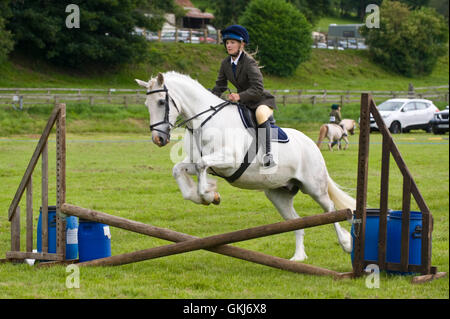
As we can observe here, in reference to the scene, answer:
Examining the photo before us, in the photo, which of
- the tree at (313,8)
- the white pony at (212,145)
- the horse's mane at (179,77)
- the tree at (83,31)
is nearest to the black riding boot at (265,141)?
the white pony at (212,145)

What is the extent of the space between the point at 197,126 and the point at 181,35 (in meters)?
48.3

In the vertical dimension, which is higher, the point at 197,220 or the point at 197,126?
the point at 197,126

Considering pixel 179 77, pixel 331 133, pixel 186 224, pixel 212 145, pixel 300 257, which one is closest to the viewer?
pixel 212 145

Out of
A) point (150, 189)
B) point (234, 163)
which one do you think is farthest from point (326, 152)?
point (234, 163)

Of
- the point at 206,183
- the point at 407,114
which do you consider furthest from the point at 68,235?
the point at 407,114

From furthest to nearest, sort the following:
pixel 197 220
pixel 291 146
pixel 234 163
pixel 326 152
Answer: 1. pixel 326 152
2. pixel 197 220
3. pixel 291 146
4. pixel 234 163

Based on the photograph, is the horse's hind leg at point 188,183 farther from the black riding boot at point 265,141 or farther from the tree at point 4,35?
the tree at point 4,35

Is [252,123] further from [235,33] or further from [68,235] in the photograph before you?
[68,235]

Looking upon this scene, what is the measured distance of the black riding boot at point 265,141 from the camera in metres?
7.09

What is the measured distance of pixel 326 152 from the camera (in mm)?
21047

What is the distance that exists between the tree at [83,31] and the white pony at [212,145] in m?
32.4

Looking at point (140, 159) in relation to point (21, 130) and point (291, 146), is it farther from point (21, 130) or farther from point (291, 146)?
point (291, 146)

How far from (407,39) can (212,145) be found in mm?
51787

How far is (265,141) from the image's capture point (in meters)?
7.11
